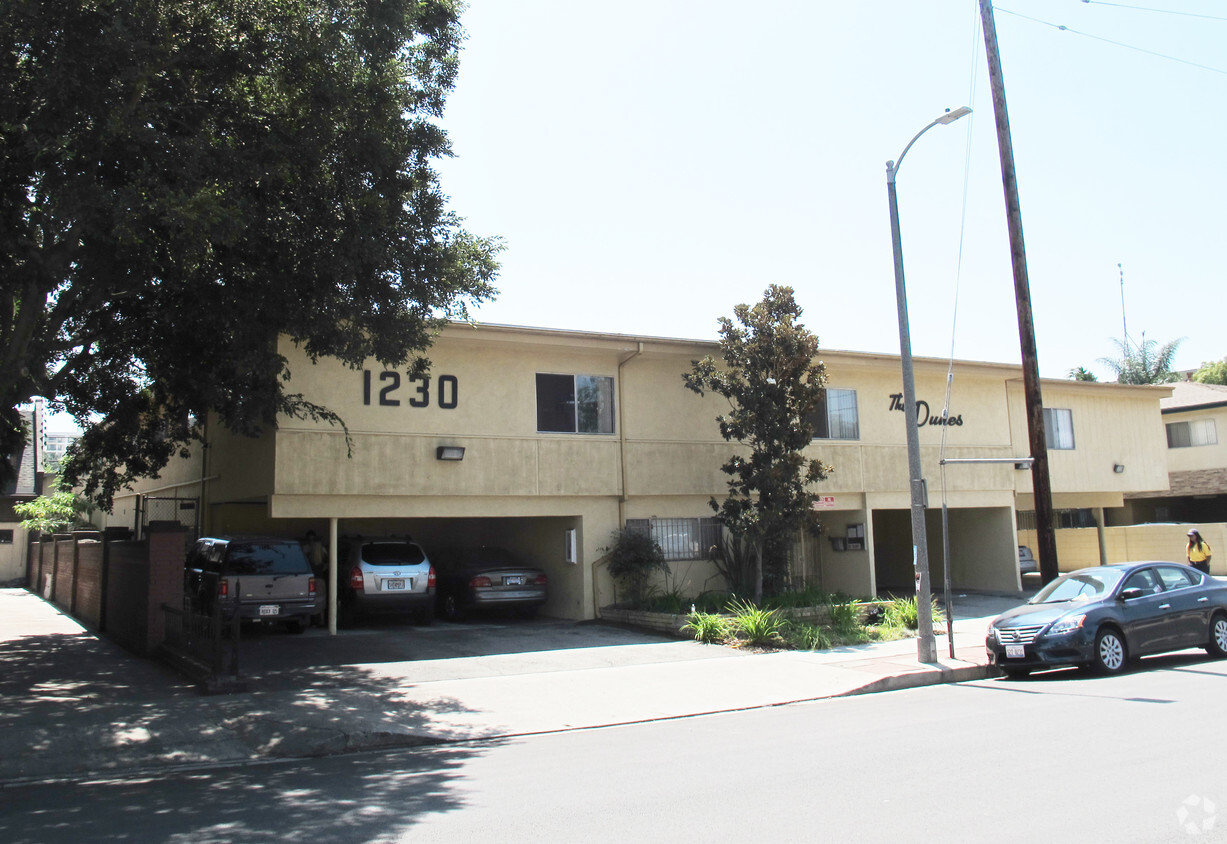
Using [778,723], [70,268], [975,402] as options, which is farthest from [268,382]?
[975,402]

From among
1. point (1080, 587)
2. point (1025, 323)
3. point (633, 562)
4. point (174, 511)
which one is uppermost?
point (1025, 323)

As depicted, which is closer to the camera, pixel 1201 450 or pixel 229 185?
pixel 229 185

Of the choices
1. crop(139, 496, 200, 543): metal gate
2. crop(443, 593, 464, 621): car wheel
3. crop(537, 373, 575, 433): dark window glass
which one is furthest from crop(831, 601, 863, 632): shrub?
crop(139, 496, 200, 543): metal gate

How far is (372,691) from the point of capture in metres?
11.7

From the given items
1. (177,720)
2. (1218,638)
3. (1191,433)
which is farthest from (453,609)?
(1191,433)

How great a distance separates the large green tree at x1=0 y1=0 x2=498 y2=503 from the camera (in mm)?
10078

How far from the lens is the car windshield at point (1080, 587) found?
510 inches

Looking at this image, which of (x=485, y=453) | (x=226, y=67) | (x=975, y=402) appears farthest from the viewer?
(x=975, y=402)

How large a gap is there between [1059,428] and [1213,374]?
1538 inches

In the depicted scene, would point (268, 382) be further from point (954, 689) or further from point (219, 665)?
point (954, 689)

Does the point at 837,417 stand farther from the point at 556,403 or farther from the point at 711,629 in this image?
the point at 711,629

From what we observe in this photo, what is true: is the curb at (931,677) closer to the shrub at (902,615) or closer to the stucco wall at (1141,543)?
the shrub at (902,615)

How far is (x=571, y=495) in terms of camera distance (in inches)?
716

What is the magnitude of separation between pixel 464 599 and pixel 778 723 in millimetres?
9091
